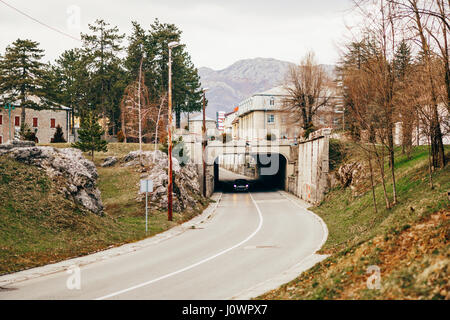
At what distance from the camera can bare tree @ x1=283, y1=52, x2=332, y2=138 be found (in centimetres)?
5888

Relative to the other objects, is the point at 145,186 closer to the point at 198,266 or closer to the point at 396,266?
the point at 198,266

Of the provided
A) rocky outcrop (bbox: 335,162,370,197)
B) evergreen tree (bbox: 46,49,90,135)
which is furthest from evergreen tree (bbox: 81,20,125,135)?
rocky outcrop (bbox: 335,162,370,197)

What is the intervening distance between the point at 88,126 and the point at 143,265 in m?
28.6

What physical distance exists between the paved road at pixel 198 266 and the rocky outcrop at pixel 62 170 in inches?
218

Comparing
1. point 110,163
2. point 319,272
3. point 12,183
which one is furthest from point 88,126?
point 319,272

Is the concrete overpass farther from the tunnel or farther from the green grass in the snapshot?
the green grass

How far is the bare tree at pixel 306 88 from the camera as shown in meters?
58.9

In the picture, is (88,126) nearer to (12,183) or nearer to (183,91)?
(12,183)

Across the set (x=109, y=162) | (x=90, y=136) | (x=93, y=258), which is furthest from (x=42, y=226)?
(x=109, y=162)

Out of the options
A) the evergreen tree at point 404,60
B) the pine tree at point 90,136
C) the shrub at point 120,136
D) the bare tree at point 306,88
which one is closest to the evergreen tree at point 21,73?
Result: the shrub at point 120,136

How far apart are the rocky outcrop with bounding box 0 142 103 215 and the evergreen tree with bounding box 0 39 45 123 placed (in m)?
36.6

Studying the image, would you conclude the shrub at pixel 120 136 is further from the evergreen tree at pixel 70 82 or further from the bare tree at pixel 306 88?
the bare tree at pixel 306 88
